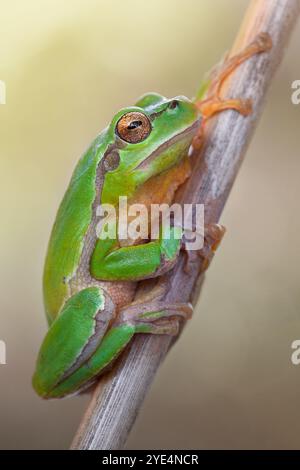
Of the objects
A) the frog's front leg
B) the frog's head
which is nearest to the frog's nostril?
the frog's head

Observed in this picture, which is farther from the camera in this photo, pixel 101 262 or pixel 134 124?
pixel 101 262

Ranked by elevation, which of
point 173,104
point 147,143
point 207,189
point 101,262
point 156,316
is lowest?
point 156,316

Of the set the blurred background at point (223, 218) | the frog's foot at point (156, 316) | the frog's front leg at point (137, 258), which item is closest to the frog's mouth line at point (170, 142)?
the frog's front leg at point (137, 258)

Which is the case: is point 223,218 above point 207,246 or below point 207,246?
below

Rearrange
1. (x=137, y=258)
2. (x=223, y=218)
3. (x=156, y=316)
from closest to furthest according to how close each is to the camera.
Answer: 1. (x=156, y=316)
2. (x=137, y=258)
3. (x=223, y=218)

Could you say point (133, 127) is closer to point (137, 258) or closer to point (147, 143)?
point (147, 143)

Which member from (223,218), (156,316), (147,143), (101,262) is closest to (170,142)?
(147,143)
